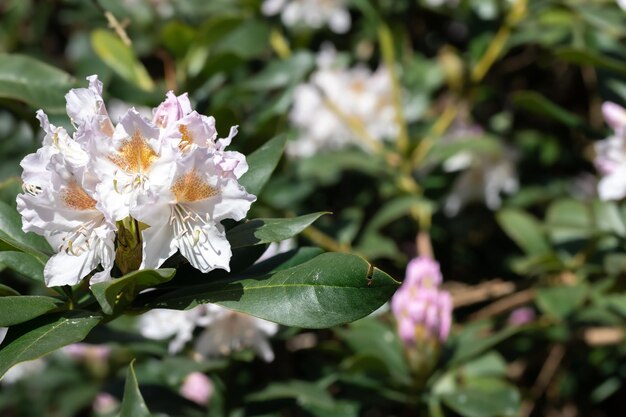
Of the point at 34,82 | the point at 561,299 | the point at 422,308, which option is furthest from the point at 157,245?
the point at 561,299

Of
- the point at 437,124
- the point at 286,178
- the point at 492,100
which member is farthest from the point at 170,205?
the point at 492,100

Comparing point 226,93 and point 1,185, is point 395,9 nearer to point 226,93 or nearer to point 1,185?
point 226,93

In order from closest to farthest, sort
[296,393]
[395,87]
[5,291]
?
1. [5,291]
2. [296,393]
3. [395,87]

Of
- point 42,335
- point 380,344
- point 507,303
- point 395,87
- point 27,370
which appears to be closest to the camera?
point 42,335

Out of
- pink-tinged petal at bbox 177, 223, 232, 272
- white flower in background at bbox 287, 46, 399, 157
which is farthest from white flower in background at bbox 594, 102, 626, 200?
pink-tinged petal at bbox 177, 223, 232, 272

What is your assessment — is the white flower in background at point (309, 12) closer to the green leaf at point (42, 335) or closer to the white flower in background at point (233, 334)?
the white flower in background at point (233, 334)

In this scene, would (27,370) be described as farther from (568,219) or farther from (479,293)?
(568,219)
